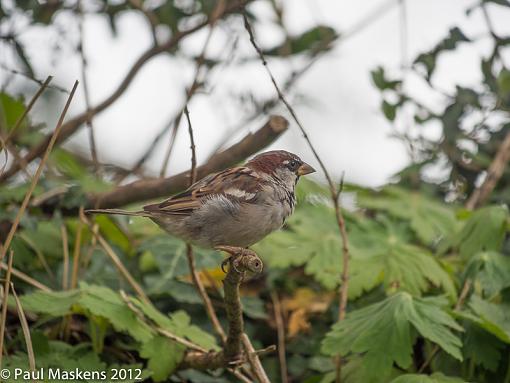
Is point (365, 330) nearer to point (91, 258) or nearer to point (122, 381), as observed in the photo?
point (122, 381)

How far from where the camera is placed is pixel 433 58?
4234 millimetres

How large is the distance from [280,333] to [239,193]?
41.4 inches

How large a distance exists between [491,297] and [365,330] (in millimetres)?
661

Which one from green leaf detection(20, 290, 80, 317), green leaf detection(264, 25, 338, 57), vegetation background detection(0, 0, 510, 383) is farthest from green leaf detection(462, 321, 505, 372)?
green leaf detection(264, 25, 338, 57)

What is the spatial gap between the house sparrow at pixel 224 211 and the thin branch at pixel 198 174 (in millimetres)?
115

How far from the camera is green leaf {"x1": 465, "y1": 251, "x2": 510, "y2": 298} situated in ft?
11.4

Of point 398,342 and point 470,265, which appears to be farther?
point 470,265

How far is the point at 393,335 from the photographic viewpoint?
3.10m

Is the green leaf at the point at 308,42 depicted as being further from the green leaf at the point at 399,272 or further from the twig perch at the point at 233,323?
the twig perch at the point at 233,323

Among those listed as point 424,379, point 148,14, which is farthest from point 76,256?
point 424,379

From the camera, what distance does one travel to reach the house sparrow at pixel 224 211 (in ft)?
9.98

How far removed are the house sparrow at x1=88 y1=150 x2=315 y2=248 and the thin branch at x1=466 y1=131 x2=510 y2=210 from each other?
78.3 inches

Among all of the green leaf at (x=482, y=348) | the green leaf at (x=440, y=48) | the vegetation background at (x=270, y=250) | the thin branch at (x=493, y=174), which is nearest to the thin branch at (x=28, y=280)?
the vegetation background at (x=270, y=250)

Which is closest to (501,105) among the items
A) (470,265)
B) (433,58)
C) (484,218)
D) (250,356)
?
(433,58)
